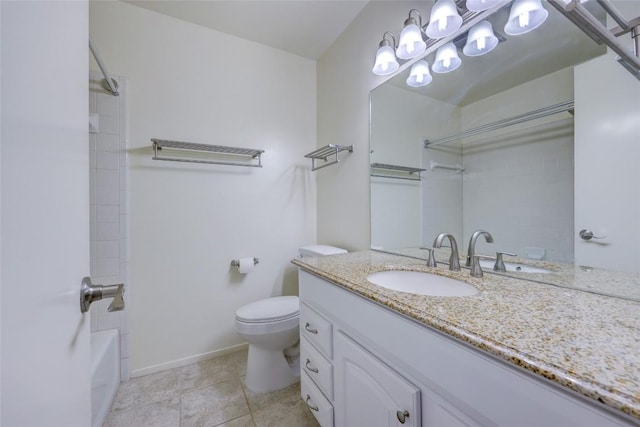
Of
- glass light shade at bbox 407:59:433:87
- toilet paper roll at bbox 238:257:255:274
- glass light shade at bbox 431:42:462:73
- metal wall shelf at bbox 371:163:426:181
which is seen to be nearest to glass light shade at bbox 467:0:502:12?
glass light shade at bbox 431:42:462:73

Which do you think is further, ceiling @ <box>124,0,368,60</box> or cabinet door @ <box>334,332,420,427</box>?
ceiling @ <box>124,0,368,60</box>

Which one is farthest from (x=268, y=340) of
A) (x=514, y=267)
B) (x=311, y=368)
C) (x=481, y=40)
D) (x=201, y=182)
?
(x=481, y=40)

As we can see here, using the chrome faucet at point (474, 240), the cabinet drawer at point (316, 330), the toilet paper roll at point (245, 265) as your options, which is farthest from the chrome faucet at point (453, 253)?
the toilet paper roll at point (245, 265)

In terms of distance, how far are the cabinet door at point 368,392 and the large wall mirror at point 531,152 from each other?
0.62m

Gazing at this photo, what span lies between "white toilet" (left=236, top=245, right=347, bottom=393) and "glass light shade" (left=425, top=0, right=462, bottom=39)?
5.37ft

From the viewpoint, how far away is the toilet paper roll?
74.5 inches

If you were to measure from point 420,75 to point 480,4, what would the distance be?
397 millimetres

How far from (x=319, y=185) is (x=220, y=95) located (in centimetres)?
105

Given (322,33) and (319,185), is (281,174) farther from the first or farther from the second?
(322,33)

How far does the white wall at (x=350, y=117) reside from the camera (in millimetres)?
1651

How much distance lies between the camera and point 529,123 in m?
0.94

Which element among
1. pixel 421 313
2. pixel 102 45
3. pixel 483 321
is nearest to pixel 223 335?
pixel 421 313

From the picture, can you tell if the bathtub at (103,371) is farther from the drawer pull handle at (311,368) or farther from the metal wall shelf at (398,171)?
the metal wall shelf at (398,171)

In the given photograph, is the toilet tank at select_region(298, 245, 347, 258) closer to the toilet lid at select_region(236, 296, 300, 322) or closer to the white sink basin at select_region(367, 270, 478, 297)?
the toilet lid at select_region(236, 296, 300, 322)
